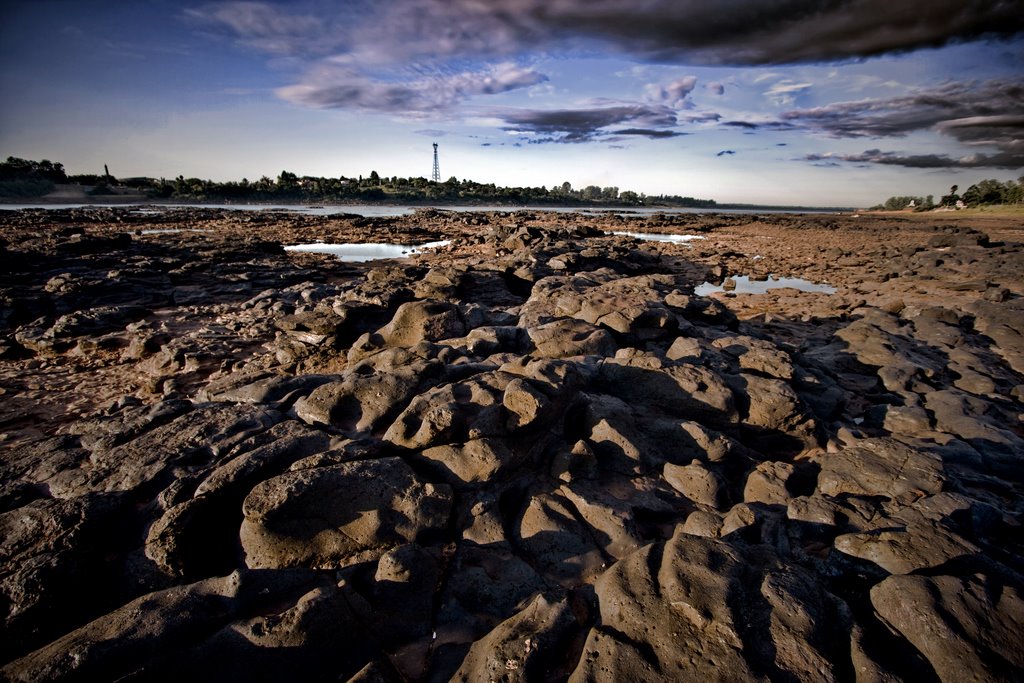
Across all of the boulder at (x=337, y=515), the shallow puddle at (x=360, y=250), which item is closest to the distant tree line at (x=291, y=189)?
the shallow puddle at (x=360, y=250)

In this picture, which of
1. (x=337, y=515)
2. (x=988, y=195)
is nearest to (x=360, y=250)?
(x=337, y=515)

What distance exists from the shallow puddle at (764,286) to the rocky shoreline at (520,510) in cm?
1048

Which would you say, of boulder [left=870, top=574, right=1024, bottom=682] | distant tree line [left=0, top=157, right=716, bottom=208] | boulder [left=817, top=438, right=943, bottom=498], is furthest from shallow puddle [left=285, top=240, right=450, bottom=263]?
distant tree line [left=0, top=157, right=716, bottom=208]

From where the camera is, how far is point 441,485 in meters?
5.10

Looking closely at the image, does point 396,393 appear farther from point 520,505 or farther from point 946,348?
point 946,348

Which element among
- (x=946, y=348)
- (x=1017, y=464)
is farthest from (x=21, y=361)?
(x=946, y=348)

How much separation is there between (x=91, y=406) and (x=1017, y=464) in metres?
16.8

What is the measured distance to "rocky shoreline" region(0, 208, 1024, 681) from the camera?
3393 millimetres

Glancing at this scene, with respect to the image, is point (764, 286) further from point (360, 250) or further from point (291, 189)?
point (291, 189)

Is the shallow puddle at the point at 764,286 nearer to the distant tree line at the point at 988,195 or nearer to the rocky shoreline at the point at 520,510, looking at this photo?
the rocky shoreline at the point at 520,510

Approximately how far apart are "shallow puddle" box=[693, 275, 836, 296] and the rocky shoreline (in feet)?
34.4

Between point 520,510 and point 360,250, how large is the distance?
31890 millimetres

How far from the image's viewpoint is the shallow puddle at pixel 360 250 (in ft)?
98.1

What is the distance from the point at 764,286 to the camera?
74.5 ft
